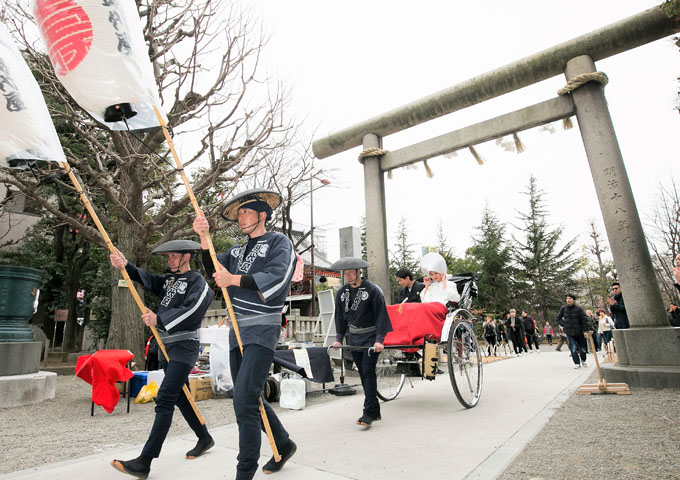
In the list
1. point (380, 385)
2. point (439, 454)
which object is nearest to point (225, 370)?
point (380, 385)

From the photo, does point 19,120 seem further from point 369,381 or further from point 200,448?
point 369,381

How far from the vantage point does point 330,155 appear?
385 inches

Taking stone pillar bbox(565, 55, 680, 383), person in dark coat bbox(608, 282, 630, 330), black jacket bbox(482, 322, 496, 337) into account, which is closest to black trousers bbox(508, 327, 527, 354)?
black jacket bbox(482, 322, 496, 337)

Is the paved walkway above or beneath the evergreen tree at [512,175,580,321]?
beneath

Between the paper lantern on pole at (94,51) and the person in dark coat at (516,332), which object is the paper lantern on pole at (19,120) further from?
the person in dark coat at (516,332)

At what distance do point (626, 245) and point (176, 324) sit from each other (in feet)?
20.8

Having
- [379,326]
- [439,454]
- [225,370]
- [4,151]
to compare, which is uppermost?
[4,151]

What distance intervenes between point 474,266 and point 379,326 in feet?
110

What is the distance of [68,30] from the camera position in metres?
2.92

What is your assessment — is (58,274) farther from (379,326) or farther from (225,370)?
(379,326)

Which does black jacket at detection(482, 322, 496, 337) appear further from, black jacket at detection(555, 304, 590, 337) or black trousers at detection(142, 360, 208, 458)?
black trousers at detection(142, 360, 208, 458)

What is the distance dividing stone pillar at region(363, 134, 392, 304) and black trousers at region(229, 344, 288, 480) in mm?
5849

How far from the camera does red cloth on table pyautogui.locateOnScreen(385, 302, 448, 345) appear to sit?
16.7 feet

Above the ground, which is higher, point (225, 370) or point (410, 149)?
point (410, 149)
